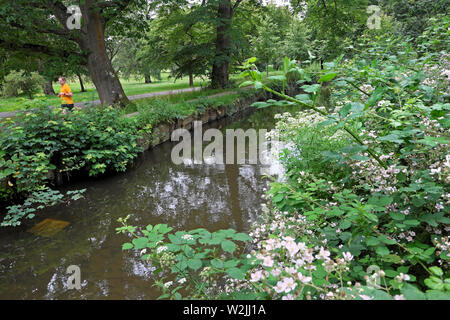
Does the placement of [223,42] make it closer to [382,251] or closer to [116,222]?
[116,222]

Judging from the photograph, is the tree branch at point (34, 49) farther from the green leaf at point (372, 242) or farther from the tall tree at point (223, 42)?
the green leaf at point (372, 242)

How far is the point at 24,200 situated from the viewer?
16.4 feet

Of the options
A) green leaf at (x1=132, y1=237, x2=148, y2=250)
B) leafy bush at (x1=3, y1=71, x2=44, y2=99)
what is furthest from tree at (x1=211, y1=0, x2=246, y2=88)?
green leaf at (x1=132, y1=237, x2=148, y2=250)

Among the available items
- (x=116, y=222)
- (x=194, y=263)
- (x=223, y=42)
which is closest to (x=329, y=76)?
(x=194, y=263)

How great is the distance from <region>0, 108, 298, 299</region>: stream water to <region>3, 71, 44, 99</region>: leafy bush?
53.8 feet

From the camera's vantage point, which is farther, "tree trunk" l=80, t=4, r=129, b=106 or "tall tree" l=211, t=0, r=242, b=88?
"tall tree" l=211, t=0, r=242, b=88

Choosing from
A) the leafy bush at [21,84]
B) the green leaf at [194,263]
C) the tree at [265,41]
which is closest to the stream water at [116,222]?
the green leaf at [194,263]

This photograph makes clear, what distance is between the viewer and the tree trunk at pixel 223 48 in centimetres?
1503

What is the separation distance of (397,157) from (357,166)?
28 cm

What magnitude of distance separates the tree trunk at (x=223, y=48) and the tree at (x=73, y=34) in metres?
5.75

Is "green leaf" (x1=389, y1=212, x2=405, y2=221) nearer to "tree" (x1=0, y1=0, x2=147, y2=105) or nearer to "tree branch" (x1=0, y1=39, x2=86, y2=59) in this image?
"tree" (x1=0, y1=0, x2=147, y2=105)

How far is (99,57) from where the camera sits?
375 inches

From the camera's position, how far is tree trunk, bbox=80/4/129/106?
9.18 m
